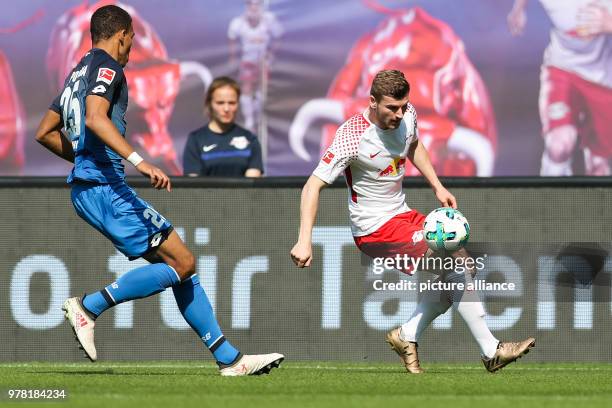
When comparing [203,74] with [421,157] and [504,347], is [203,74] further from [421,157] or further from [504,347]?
[504,347]

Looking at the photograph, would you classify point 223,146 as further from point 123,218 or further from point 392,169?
point 123,218

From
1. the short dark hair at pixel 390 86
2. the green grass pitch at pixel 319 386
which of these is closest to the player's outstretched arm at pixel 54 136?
the green grass pitch at pixel 319 386

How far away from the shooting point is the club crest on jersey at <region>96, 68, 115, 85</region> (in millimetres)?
8680

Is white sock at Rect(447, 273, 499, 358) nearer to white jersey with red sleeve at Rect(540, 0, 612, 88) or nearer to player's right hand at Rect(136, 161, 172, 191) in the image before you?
player's right hand at Rect(136, 161, 172, 191)

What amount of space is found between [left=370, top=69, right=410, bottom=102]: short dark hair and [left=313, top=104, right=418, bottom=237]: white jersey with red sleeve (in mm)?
301

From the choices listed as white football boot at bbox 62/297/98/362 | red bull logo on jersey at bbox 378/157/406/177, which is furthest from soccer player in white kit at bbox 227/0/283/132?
white football boot at bbox 62/297/98/362

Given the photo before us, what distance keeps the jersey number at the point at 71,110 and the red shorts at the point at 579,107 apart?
5290 mm

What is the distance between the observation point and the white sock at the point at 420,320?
31.7 ft

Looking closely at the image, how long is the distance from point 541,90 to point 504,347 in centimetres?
438

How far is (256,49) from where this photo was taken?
13227mm

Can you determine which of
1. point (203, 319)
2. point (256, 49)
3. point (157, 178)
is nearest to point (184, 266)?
point (203, 319)

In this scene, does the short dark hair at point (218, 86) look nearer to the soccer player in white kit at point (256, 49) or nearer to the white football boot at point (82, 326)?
the soccer player in white kit at point (256, 49)

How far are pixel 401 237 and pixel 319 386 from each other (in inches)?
67.4

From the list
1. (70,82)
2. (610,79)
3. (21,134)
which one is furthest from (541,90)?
(70,82)
